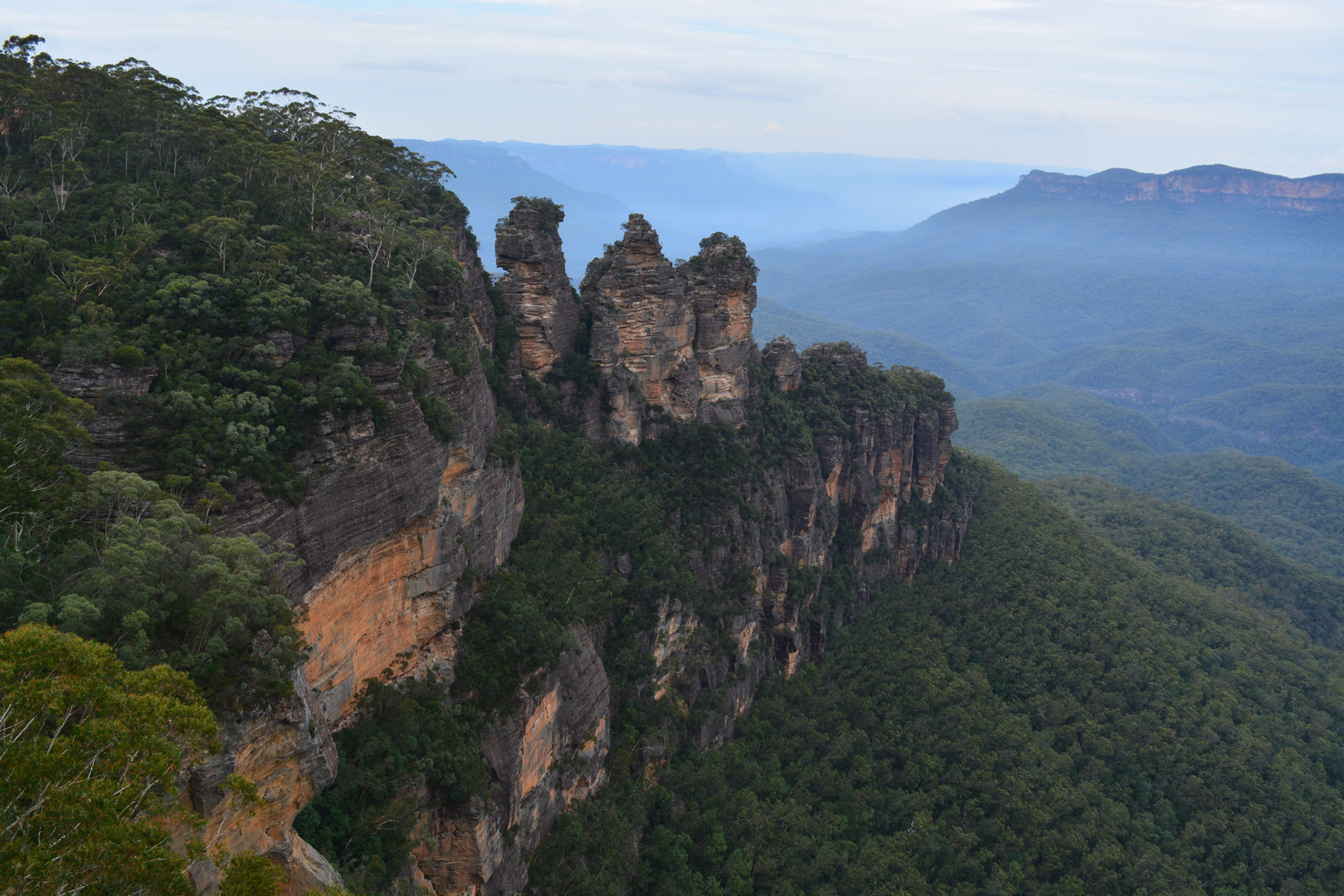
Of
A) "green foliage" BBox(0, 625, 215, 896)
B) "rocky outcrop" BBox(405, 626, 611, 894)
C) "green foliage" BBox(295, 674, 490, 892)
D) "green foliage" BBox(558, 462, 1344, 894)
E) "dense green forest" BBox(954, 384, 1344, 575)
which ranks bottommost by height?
"dense green forest" BBox(954, 384, 1344, 575)

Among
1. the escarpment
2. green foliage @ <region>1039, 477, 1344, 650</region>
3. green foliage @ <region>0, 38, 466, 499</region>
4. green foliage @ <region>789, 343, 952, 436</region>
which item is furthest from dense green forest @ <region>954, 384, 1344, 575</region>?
green foliage @ <region>0, 38, 466, 499</region>

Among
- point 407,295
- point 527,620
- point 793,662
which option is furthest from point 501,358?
point 793,662

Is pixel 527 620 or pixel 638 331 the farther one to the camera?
pixel 638 331

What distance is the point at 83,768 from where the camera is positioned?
35.6 feet

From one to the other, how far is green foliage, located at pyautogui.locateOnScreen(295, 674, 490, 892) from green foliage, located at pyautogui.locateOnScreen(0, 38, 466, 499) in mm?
8593

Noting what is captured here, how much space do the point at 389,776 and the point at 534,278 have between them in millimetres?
27193

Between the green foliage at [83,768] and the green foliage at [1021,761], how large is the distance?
21.4 metres

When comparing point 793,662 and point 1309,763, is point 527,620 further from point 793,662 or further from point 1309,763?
point 1309,763

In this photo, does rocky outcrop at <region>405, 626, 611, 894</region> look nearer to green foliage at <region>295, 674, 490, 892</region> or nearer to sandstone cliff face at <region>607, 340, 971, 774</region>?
green foliage at <region>295, 674, 490, 892</region>

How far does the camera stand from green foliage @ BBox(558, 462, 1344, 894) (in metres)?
36.8

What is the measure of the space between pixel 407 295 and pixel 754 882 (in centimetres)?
3001

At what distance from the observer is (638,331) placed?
4597 centimetres

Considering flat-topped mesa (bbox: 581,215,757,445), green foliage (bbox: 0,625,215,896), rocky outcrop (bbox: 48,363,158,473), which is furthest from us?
flat-topped mesa (bbox: 581,215,757,445)

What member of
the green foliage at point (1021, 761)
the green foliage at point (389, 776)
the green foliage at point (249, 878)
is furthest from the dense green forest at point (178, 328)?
the green foliage at point (1021, 761)
